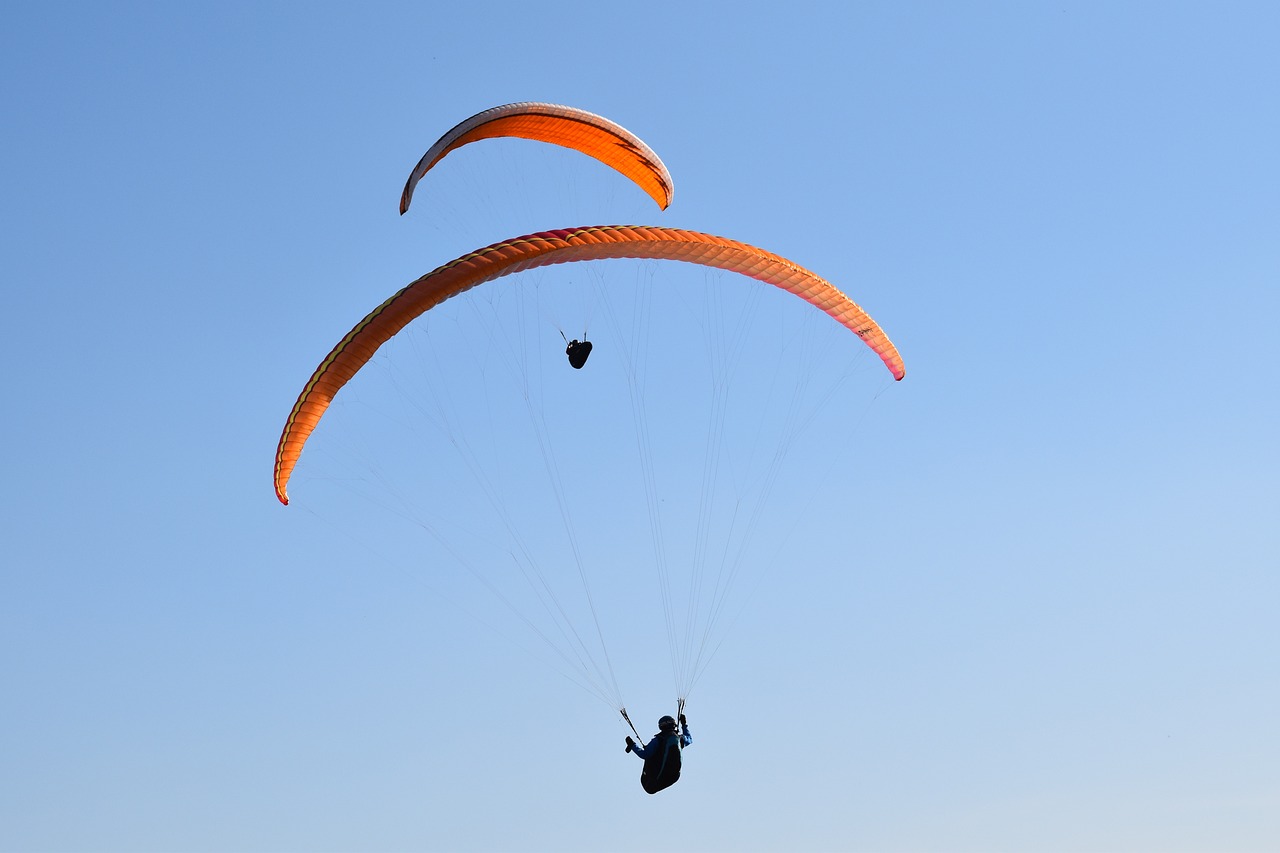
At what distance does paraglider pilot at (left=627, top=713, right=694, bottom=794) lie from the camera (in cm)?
2425

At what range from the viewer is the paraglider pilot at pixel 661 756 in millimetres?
24250

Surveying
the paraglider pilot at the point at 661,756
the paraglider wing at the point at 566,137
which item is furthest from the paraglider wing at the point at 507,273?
the paraglider pilot at the point at 661,756

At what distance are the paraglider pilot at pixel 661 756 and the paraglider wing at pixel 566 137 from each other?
846 centimetres

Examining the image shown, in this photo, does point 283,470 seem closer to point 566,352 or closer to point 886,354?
→ point 566,352

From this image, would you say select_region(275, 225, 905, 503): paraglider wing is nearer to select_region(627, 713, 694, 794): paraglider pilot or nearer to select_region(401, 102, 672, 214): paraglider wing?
select_region(401, 102, 672, 214): paraglider wing

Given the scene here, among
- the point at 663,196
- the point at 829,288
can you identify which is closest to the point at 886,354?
the point at 829,288

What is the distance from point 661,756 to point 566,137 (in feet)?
32.2

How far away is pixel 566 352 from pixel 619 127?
3604 millimetres

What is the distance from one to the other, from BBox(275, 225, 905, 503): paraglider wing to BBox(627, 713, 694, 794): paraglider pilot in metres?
6.39

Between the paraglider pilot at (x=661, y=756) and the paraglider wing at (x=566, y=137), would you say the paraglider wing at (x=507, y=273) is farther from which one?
the paraglider pilot at (x=661, y=756)

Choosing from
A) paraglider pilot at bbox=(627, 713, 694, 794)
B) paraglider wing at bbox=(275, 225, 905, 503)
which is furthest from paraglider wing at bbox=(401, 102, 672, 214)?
paraglider pilot at bbox=(627, 713, 694, 794)

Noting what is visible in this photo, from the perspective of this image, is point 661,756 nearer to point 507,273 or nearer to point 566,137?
point 507,273

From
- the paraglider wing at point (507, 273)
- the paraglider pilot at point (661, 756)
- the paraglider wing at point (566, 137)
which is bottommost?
the paraglider pilot at point (661, 756)

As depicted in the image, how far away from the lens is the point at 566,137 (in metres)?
27.9
